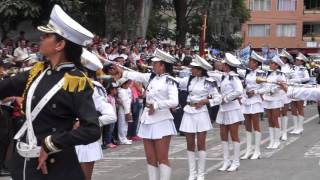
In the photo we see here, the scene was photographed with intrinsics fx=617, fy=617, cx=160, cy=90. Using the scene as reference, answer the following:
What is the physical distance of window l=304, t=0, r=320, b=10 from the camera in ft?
236

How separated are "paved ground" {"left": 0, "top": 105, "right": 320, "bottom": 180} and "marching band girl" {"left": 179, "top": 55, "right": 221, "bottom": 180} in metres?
0.67

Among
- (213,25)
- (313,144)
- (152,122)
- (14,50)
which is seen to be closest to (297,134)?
(313,144)

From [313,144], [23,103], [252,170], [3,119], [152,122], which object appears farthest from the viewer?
[313,144]

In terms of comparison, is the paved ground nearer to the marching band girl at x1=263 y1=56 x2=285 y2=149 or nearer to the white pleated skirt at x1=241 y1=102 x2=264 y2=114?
the marching band girl at x1=263 y1=56 x2=285 y2=149

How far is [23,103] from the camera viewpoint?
4402 millimetres

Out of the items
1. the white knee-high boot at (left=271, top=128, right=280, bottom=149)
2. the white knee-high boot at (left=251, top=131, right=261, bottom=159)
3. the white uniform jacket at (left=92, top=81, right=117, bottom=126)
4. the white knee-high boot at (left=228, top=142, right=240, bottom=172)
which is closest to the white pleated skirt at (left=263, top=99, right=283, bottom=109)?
the white knee-high boot at (left=271, top=128, right=280, bottom=149)

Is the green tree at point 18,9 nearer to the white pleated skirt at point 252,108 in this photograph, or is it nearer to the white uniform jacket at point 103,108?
the white pleated skirt at point 252,108

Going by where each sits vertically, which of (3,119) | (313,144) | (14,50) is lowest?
(313,144)

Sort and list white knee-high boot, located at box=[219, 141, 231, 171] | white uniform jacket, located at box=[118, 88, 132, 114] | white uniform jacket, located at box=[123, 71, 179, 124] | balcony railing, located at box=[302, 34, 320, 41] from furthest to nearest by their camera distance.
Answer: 1. balcony railing, located at box=[302, 34, 320, 41]
2. white uniform jacket, located at box=[118, 88, 132, 114]
3. white knee-high boot, located at box=[219, 141, 231, 171]
4. white uniform jacket, located at box=[123, 71, 179, 124]

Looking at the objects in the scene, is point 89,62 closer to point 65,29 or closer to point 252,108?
point 65,29

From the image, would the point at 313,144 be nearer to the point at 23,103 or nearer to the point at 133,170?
the point at 133,170

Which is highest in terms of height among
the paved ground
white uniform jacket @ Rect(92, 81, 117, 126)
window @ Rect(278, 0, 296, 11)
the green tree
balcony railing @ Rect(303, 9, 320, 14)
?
window @ Rect(278, 0, 296, 11)

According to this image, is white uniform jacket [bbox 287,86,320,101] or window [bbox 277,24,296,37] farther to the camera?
window [bbox 277,24,296,37]

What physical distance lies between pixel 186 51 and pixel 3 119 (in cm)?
1503
